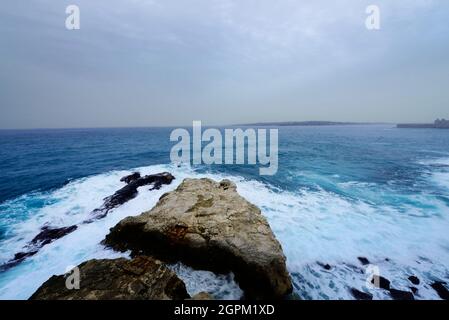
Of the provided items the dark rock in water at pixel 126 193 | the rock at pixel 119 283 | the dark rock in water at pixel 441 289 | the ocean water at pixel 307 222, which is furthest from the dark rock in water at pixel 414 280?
the dark rock in water at pixel 126 193

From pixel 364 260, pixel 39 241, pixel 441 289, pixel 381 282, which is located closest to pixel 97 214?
pixel 39 241

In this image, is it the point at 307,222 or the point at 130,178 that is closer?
the point at 307,222

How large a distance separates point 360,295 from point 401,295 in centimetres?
130

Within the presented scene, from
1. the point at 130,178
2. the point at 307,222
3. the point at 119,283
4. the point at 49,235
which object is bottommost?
the point at 49,235

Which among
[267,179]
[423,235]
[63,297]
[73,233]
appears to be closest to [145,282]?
[63,297]

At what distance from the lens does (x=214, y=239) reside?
23.6ft

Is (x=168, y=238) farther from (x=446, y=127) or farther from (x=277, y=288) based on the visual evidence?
(x=446, y=127)

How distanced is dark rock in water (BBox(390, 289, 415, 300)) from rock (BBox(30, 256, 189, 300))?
662 centimetres

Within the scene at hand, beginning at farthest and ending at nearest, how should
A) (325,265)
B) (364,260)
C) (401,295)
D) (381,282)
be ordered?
(364,260)
(325,265)
(381,282)
(401,295)

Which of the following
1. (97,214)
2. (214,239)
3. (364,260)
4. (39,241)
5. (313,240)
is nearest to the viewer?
(214,239)

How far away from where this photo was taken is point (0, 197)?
1484 cm

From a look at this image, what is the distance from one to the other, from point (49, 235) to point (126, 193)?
493cm

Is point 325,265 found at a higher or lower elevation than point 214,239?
lower

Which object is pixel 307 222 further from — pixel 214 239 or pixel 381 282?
pixel 214 239
